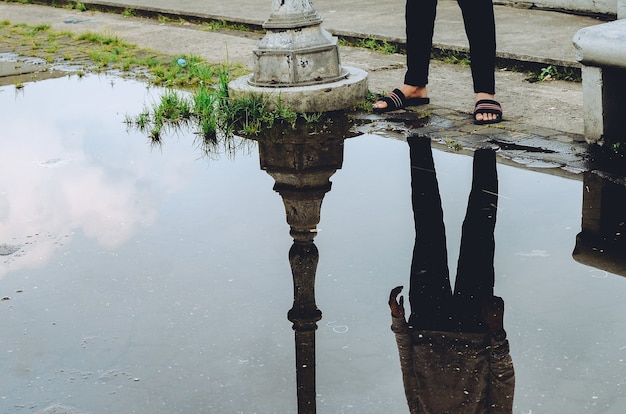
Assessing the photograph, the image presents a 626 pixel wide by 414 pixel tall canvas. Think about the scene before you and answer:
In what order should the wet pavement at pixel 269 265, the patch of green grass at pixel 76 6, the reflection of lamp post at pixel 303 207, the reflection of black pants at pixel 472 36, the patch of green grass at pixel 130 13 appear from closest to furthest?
the wet pavement at pixel 269 265, the reflection of lamp post at pixel 303 207, the reflection of black pants at pixel 472 36, the patch of green grass at pixel 130 13, the patch of green grass at pixel 76 6

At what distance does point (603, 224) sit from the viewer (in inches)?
150

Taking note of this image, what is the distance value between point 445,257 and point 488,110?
1.85 metres

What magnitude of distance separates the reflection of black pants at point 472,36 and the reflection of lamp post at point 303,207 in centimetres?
85

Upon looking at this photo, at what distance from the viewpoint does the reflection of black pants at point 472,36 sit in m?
5.26

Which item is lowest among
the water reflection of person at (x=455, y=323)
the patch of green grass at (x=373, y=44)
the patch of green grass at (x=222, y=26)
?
the water reflection of person at (x=455, y=323)

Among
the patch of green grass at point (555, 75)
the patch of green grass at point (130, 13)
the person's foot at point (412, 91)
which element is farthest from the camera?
the patch of green grass at point (130, 13)

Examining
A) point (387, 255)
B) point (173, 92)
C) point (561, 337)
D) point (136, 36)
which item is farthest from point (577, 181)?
point (136, 36)

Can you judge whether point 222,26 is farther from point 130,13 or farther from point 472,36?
point 472,36

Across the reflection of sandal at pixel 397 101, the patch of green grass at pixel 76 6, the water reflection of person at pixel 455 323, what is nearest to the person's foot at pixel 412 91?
the reflection of sandal at pixel 397 101

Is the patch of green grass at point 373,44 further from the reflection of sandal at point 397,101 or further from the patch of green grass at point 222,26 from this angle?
the reflection of sandal at point 397,101

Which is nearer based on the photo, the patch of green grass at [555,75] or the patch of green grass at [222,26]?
the patch of green grass at [555,75]

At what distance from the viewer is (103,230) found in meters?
4.10

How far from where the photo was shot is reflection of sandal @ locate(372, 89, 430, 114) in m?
5.64

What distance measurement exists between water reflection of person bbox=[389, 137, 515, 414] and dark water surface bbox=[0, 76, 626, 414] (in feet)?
0.15
